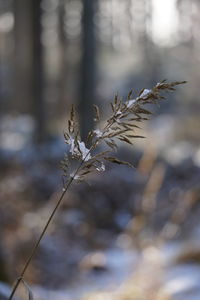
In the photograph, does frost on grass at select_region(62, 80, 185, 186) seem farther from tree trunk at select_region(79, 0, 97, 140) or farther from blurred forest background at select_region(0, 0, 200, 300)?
tree trunk at select_region(79, 0, 97, 140)

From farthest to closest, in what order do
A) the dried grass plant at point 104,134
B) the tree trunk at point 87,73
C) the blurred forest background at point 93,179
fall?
the tree trunk at point 87,73 < the blurred forest background at point 93,179 < the dried grass plant at point 104,134

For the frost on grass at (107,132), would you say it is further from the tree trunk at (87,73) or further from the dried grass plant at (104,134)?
the tree trunk at (87,73)

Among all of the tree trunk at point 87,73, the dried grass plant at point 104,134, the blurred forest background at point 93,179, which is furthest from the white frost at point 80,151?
the tree trunk at point 87,73

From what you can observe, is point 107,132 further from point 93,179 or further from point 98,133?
point 93,179

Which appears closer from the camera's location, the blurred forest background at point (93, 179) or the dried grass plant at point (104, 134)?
the dried grass plant at point (104, 134)

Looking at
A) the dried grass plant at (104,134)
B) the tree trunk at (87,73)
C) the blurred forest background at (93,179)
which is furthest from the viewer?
the tree trunk at (87,73)

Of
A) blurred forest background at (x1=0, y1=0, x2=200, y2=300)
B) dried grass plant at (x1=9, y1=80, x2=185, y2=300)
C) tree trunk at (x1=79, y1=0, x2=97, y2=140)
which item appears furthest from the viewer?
tree trunk at (x1=79, y1=0, x2=97, y2=140)

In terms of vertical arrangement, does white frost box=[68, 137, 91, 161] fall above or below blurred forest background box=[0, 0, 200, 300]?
below

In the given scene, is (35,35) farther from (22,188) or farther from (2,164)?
(22,188)

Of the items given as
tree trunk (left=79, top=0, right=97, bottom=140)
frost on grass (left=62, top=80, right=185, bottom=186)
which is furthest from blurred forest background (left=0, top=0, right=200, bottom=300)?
frost on grass (left=62, top=80, right=185, bottom=186)

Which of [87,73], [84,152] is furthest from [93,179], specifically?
[84,152]
